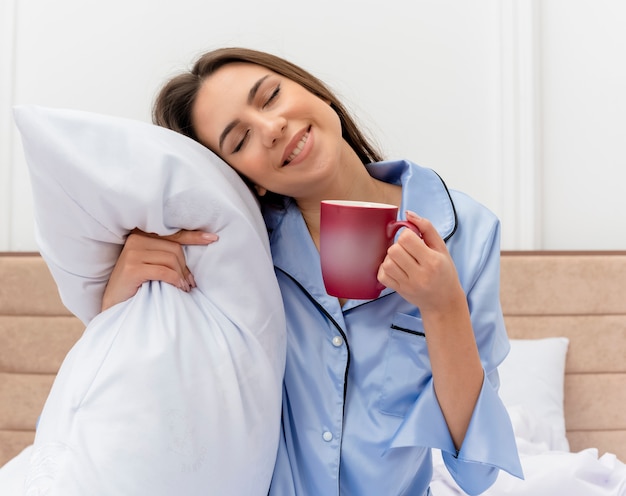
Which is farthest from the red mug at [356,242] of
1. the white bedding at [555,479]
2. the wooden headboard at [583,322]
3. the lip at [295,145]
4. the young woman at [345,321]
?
the wooden headboard at [583,322]

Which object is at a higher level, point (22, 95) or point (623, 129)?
point (22, 95)

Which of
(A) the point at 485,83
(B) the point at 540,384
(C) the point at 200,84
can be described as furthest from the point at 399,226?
(A) the point at 485,83

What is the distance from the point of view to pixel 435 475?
1.45m

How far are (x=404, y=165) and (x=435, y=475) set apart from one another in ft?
2.29

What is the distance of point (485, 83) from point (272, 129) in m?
1.36

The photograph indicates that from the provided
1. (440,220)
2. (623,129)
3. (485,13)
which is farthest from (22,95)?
(623,129)

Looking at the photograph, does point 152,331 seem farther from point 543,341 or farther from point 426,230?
point 543,341

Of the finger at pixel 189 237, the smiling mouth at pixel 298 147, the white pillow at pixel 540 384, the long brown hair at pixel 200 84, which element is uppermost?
the long brown hair at pixel 200 84

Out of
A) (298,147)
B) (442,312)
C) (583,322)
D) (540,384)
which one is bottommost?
(540,384)

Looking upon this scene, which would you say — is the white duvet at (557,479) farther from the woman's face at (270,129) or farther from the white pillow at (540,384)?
the woman's face at (270,129)

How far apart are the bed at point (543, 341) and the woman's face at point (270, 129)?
3.60ft

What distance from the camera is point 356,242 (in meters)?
0.85

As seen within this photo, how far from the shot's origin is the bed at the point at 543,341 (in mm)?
1922

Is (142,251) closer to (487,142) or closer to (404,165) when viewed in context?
(404,165)
